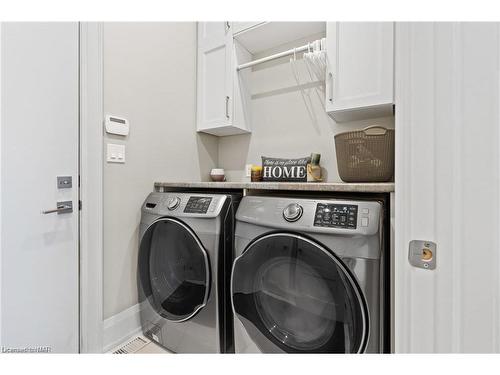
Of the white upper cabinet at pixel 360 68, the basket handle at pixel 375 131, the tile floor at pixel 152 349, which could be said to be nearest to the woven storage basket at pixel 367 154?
the basket handle at pixel 375 131

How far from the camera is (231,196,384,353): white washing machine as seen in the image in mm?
856

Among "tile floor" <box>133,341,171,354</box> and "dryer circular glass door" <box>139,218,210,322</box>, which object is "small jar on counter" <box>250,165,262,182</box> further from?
"tile floor" <box>133,341,171,354</box>

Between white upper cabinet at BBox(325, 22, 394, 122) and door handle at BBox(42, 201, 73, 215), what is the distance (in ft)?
5.09

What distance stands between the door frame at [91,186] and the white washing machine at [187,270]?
23 cm

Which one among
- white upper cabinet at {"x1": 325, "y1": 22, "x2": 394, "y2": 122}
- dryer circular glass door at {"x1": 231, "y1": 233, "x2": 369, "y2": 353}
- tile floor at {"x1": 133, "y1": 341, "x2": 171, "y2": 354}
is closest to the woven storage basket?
white upper cabinet at {"x1": 325, "y1": 22, "x2": 394, "y2": 122}

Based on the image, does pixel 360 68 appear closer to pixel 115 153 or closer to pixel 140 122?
pixel 140 122

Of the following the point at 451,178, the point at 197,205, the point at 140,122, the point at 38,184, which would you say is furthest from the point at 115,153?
the point at 451,178

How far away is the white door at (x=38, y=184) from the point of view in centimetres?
104

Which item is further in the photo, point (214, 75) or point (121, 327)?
point (214, 75)

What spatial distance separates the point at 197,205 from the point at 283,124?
1.06m

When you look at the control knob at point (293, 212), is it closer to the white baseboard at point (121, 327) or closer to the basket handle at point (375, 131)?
the basket handle at point (375, 131)

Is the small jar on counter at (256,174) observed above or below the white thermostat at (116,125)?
below

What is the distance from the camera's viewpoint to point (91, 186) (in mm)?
1289
